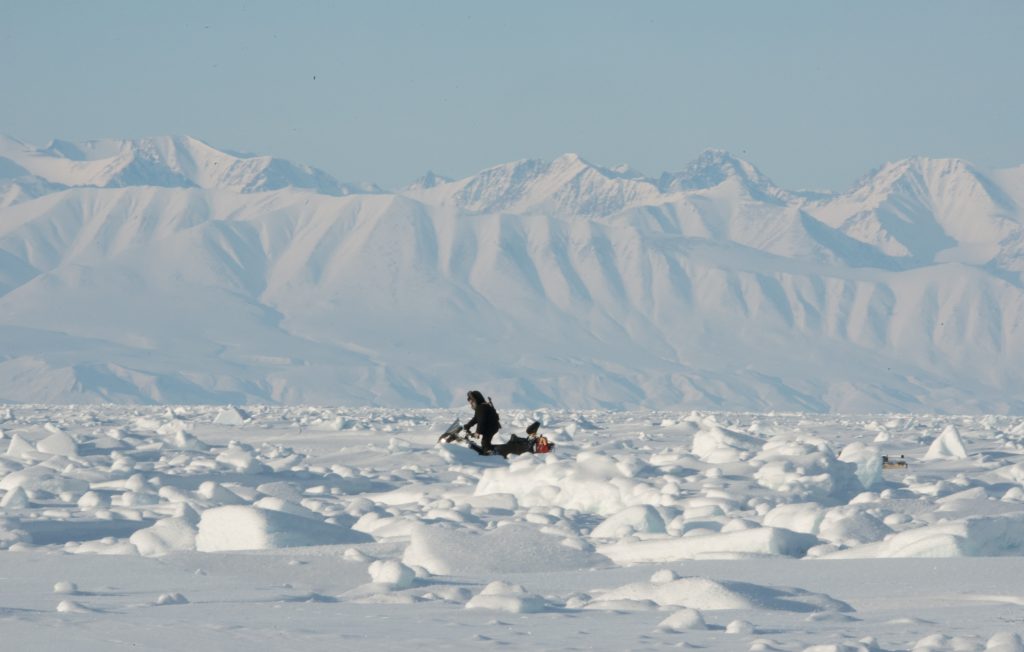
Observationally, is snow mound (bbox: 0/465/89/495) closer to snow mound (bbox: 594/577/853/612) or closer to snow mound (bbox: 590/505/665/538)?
snow mound (bbox: 590/505/665/538)

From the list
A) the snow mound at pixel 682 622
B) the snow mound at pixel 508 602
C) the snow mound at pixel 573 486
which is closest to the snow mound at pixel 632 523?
the snow mound at pixel 573 486

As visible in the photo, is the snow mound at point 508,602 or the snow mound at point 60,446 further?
the snow mound at point 60,446

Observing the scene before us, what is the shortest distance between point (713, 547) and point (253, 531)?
3.00 meters

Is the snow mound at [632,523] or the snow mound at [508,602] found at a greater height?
the snow mound at [508,602]

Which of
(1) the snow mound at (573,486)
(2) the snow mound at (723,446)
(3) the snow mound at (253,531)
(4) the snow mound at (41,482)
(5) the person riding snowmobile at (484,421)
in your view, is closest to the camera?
(3) the snow mound at (253,531)

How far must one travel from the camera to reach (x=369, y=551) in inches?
403

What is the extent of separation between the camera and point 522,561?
9703 millimetres

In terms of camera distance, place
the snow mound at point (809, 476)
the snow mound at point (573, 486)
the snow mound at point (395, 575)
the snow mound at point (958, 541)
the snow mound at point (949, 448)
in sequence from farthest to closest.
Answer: the snow mound at point (949, 448), the snow mound at point (809, 476), the snow mound at point (573, 486), the snow mound at point (958, 541), the snow mound at point (395, 575)

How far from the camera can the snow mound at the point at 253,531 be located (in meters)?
10.7

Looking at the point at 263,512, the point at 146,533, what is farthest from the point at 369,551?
the point at 146,533

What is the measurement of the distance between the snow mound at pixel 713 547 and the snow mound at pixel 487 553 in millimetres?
385

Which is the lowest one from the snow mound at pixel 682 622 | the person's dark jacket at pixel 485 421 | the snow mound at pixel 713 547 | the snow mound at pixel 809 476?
the snow mound at pixel 809 476

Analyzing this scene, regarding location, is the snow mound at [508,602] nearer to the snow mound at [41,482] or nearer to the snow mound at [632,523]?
the snow mound at [632,523]

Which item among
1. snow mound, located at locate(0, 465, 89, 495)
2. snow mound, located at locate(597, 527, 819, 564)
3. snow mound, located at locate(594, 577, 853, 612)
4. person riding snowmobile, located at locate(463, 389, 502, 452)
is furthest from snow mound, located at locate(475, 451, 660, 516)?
snow mound, located at locate(594, 577, 853, 612)
